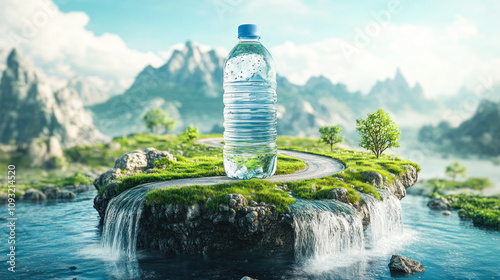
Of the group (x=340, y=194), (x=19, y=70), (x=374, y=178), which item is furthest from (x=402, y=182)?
(x=19, y=70)

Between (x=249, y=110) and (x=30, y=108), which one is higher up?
(x=30, y=108)

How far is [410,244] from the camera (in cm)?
1708

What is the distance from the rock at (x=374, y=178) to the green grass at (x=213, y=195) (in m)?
5.98

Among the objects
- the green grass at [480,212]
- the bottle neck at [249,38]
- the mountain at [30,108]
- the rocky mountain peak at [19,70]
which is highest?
the rocky mountain peak at [19,70]

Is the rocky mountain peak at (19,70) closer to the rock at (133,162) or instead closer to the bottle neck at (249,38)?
the rock at (133,162)

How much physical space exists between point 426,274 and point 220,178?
976 centimetres

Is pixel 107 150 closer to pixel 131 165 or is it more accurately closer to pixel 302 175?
pixel 131 165

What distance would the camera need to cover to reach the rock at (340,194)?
1574cm

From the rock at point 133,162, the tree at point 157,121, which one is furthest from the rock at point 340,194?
the tree at point 157,121

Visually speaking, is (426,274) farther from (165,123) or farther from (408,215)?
(165,123)

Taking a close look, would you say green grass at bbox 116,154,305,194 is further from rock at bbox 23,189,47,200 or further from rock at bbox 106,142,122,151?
rock at bbox 106,142,122,151

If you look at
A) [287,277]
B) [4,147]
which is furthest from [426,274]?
[4,147]

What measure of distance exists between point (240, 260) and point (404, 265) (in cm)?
608

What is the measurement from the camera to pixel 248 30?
17.0 m
